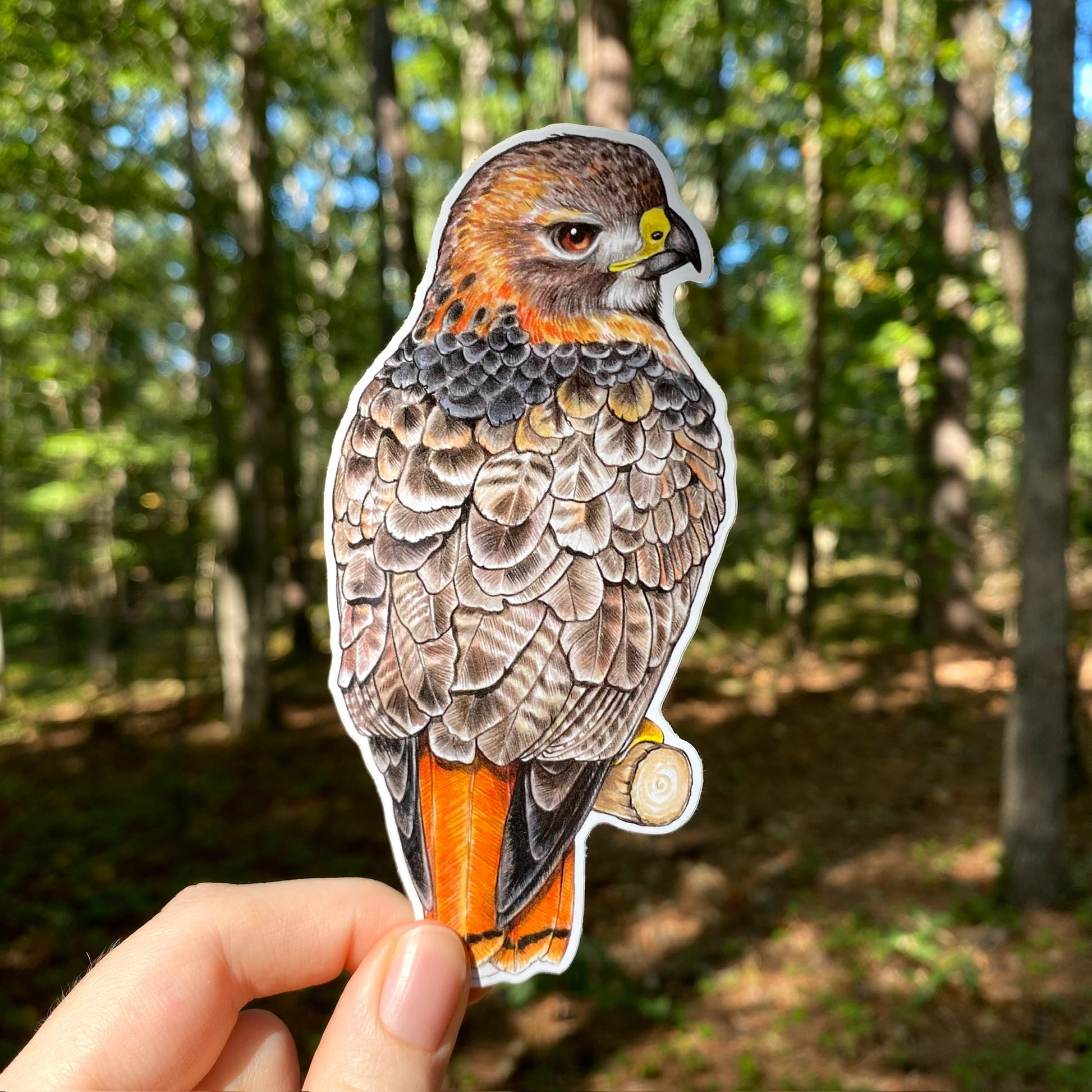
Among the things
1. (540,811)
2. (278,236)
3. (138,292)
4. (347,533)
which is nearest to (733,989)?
(540,811)

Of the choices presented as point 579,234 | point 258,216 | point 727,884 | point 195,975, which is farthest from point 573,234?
point 258,216

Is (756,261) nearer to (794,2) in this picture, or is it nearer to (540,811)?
(794,2)

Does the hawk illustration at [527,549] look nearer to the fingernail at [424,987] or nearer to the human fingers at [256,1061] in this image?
the fingernail at [424,987]

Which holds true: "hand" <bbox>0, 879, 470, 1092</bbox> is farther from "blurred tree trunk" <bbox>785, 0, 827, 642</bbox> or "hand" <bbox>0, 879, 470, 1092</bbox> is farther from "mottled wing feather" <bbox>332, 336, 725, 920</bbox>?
"blurred tree trunk" <bbox>785, 0, 827, 642</bbox>

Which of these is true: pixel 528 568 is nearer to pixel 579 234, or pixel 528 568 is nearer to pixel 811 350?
pixel 579 234

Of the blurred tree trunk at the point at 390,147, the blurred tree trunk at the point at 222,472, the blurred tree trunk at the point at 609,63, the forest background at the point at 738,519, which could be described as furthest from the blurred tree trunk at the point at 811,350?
the blurred tree trunk at the point at 222,472
